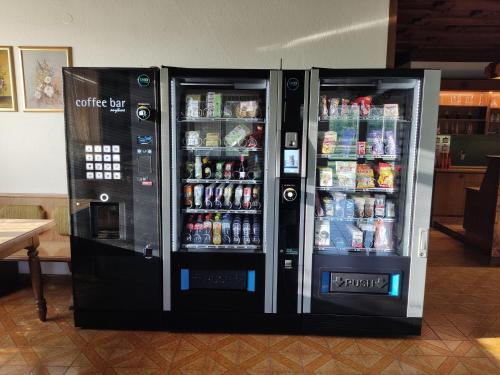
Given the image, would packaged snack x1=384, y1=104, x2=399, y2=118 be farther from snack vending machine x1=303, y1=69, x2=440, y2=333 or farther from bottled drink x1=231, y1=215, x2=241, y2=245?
bottled drink x1=231, y1=215, x2=241, y2=245

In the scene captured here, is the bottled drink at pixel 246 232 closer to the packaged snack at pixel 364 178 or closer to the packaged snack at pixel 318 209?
the packaged snack at pixel 318 209

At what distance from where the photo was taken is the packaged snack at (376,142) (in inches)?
104

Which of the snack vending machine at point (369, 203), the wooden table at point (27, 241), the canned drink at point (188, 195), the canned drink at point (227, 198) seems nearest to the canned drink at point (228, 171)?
the canned drink at point (227, 198)

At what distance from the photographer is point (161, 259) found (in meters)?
2.60

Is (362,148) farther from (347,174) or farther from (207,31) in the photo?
(207,31)

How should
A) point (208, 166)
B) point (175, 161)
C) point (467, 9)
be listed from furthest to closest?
point (467, 9), point (208, 166), point (175, 161)

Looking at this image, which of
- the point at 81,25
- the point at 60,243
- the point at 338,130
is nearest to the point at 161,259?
the point at 60,243

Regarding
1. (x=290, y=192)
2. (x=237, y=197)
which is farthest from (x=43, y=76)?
(x=290, y=192)

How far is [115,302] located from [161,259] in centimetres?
47

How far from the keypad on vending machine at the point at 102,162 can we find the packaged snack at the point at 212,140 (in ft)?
2.00

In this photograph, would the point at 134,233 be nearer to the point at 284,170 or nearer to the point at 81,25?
the point at 284,170

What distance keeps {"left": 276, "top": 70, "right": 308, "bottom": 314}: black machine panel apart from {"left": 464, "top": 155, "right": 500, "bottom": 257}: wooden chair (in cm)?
304

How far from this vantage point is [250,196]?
2.72 m

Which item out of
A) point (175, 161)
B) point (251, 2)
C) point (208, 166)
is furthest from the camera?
point (251, 2)
